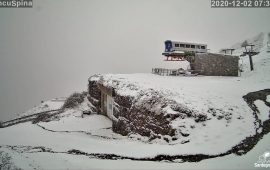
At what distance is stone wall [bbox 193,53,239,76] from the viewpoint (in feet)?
89.8

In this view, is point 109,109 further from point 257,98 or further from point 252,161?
point 252,161

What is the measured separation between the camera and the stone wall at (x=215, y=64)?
89.8 feet

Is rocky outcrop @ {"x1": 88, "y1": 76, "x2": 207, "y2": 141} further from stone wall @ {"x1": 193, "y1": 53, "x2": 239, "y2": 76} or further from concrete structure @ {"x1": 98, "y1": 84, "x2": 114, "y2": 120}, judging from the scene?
stone wall @ {"x1": 193, "y1": 53, "x2": 239, "y2": 76}

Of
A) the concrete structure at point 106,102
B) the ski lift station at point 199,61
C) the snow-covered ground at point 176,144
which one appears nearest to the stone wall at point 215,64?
the ski lift station at point 199,61

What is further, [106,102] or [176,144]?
[106,102]

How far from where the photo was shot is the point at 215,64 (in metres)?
27.9

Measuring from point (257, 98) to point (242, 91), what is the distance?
1.58 meters
